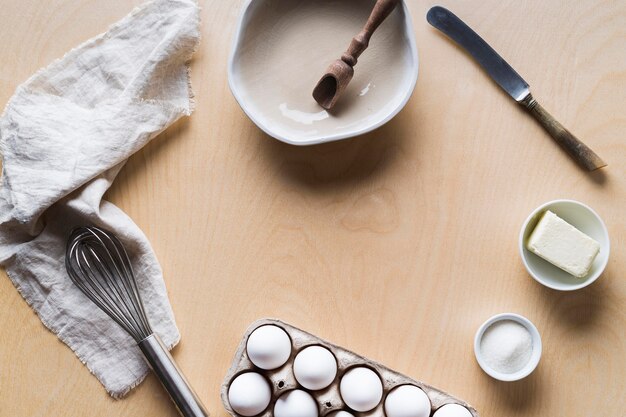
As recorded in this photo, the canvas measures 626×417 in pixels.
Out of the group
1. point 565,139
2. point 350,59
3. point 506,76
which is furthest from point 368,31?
point 565,139

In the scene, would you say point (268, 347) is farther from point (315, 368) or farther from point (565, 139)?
point (565, 139)

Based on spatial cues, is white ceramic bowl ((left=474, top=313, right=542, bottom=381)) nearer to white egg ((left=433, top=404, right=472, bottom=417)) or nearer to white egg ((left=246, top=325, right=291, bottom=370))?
white egg ((left=433, top=404, right=472, bottom=417))

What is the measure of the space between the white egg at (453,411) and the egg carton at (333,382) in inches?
0.6

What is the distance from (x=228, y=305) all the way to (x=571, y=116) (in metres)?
0.57

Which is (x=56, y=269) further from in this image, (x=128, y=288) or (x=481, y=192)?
(x=481, y=192)

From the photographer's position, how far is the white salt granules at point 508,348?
796mm

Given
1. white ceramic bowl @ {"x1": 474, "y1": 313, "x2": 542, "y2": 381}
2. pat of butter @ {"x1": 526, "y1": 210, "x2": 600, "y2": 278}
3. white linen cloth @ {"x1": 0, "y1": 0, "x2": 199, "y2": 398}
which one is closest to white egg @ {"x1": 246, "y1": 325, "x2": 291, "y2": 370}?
white linen cloth @ {"x1": 0, "y1": 0, "x2": 199, "y2": 398}

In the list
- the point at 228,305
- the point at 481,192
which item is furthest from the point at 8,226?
the point at 481,192

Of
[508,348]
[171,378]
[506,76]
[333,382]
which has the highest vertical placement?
[506,76]

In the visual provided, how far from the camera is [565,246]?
A: 0.78 metres

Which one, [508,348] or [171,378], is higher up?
[508,348]

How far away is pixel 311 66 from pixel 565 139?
1.23 feet

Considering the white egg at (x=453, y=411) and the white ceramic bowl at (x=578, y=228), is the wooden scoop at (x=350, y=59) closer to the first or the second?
the white ceramic bowl at (x=578, y=228)

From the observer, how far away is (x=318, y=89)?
2.64 ft
